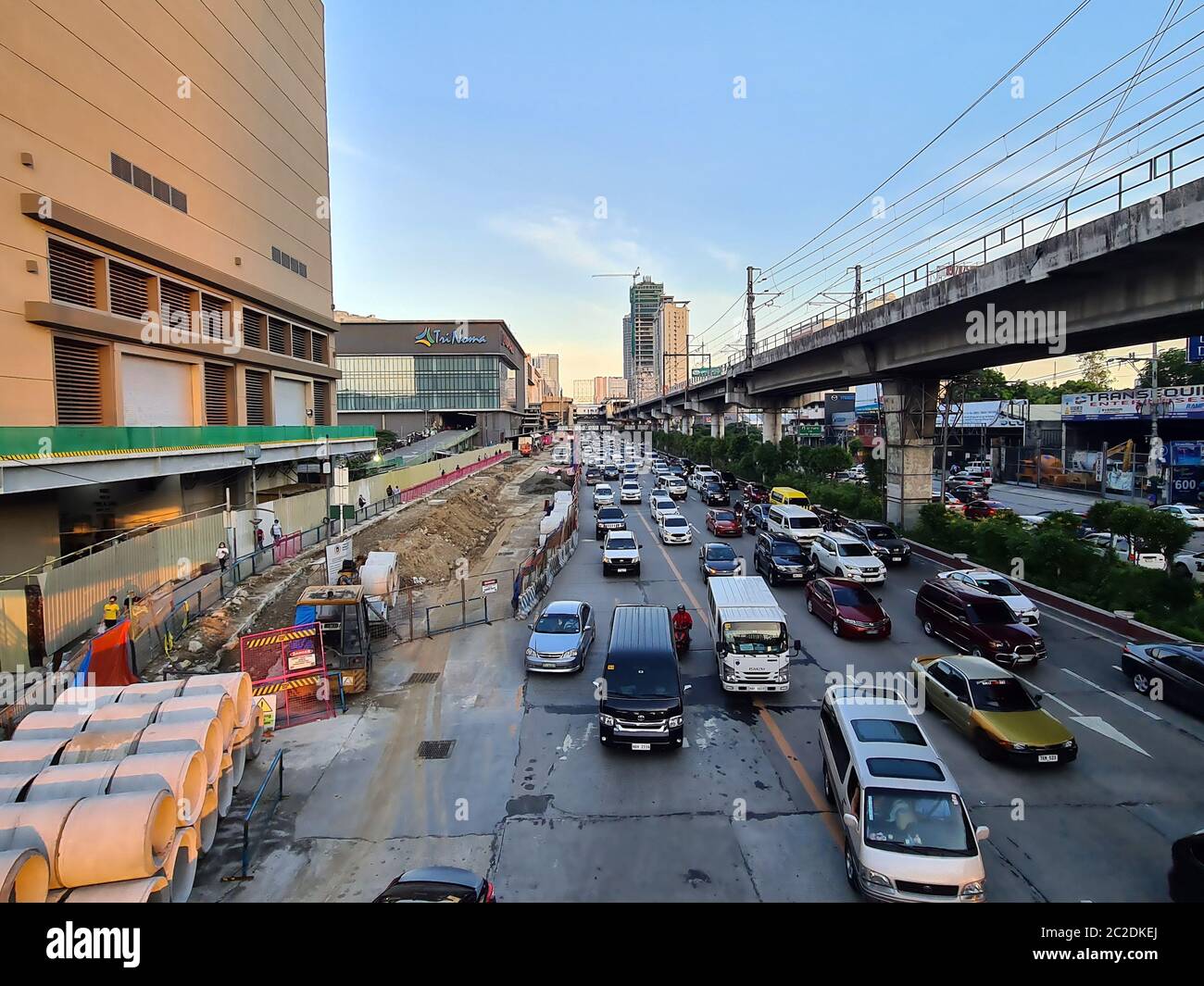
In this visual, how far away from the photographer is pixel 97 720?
31.0 feet

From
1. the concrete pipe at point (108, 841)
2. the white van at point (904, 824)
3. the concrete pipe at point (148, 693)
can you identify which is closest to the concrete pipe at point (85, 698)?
the concrete pipe at point (148, 693)

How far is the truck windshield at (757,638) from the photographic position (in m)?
14.2

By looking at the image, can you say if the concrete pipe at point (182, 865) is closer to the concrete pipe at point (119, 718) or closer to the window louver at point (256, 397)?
the concrete pipe at point (119, 718)

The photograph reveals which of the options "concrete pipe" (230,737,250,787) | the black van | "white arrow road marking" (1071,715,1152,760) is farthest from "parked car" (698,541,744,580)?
"concrete pipe" (230,737,250,787)

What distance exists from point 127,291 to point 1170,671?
34592 millimetres

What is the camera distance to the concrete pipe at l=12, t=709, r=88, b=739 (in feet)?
30.5

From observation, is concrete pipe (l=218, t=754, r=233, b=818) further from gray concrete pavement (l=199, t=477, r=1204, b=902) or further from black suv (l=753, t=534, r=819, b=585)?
black suv (l=753, t=534, r=819, b=585)

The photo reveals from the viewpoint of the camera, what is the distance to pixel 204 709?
1003cm

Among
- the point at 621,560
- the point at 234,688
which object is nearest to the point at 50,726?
the point at 234,688

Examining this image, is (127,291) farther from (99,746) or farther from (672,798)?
(672,798)

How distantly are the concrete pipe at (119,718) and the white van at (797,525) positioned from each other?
23431mm
